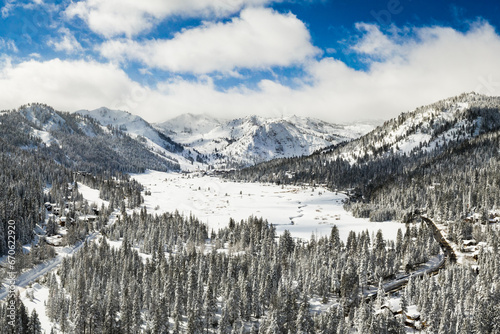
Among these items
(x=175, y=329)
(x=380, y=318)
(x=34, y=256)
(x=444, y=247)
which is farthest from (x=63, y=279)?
(x=444, y=247)

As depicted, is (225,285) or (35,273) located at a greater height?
(225,285)

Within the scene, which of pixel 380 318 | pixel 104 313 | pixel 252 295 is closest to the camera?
pixel 380 318

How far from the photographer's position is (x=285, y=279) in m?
115

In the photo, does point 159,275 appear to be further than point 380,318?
Yes

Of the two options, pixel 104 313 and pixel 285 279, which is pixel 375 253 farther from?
pixel 104 313

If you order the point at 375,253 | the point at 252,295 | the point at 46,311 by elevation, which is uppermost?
the point at 375,253

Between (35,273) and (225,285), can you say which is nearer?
(225,285)

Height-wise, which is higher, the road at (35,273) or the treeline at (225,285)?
the treeline at (225,285)

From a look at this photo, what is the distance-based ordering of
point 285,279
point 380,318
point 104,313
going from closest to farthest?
point 380,318 < point 104,313 < point 285,279

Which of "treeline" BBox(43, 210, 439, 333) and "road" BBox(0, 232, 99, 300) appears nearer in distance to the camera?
"treeline" BBox(43, 210, 439, 333)

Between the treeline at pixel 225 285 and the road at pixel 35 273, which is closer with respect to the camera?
the treeline at pixel 225 285

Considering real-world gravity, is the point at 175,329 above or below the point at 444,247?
below

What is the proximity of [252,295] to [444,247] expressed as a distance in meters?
103

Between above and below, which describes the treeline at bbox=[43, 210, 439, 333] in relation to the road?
above
